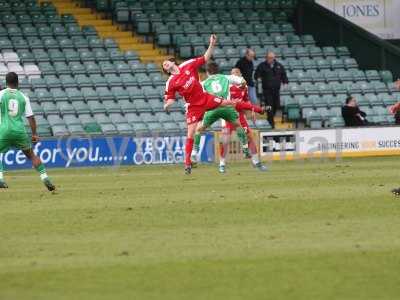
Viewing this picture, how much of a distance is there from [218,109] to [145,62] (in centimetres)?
1248

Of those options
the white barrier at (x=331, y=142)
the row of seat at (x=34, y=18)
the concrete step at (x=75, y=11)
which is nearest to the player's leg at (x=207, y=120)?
the white barrier at (x=331, y=142)

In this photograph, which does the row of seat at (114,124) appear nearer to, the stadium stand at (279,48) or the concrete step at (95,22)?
the stadium stand at (279,48)

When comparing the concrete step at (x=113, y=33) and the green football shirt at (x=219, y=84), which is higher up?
the concrete step at (x=113, y=33)

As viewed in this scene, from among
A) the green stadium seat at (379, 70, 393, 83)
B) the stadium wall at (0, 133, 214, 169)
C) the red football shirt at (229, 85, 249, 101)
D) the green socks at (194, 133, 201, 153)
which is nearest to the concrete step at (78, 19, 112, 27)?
the stadium wall at (0, 133, 214, 169)

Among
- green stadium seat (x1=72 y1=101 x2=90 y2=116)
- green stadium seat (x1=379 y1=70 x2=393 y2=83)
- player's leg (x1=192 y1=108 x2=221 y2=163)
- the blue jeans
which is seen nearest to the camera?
player's leg (x1=192 y1=108 x2=221 y2=163)

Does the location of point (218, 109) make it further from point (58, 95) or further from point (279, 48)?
point (279, 48)

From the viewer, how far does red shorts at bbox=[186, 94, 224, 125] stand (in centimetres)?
2514

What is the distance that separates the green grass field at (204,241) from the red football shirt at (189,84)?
4.22m

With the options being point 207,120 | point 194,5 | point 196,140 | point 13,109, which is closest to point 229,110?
point 207,120

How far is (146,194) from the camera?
62.3 ft

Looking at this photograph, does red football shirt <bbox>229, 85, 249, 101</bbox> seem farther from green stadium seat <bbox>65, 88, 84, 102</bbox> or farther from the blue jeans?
green stadium seat <bbox>65, 88, 84, 102</bbox>

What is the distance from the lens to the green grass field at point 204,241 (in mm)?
9664

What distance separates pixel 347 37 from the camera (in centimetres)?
4144

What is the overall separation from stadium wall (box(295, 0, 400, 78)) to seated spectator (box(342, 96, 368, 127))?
19.7 feet
